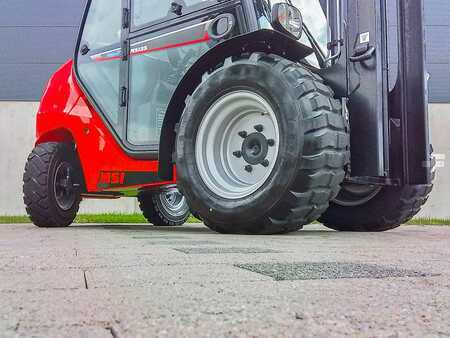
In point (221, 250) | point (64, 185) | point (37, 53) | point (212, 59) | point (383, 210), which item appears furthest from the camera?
point (37, 53)

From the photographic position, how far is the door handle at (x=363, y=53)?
3.25m

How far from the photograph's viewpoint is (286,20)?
3.19m

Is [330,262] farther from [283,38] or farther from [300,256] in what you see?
[283,38]

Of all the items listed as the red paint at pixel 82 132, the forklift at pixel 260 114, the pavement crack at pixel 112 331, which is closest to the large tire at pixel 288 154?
the forklift at pixel 260 114

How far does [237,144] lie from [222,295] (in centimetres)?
222

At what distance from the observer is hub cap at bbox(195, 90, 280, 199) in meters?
3.13

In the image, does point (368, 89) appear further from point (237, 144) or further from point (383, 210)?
point (383, 210)

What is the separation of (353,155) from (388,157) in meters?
0.22

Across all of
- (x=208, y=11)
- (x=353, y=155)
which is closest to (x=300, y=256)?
(x=353, y=155)

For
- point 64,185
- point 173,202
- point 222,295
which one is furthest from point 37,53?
point 222,295

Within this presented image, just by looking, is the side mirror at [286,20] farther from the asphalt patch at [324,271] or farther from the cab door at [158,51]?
the asphalt patch at [324,271]

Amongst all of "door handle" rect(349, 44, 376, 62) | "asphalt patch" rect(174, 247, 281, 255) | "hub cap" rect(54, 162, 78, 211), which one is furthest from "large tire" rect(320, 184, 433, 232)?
"hub cap" rect(54, 162, 78, 211)

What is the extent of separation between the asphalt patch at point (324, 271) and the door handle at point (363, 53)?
1.88m

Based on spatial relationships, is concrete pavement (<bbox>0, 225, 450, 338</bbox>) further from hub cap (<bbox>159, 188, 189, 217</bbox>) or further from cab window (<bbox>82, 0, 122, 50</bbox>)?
hub cap (<bbox>159, 188, 189, 217</bbox>)
